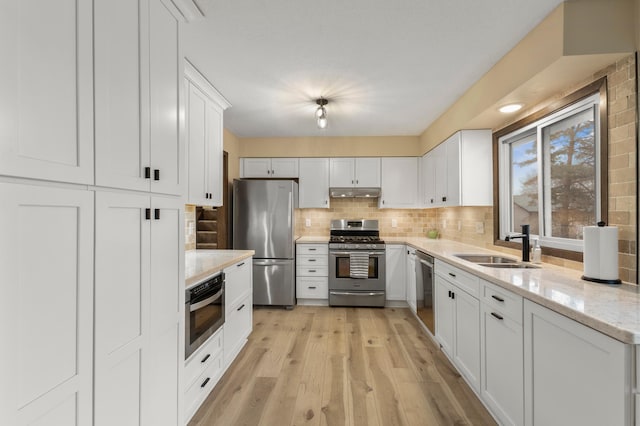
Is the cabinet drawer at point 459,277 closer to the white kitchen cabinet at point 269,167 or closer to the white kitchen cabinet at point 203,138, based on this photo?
the white kitchen cabinet at point 203,138

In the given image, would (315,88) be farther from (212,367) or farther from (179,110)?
(212,367)

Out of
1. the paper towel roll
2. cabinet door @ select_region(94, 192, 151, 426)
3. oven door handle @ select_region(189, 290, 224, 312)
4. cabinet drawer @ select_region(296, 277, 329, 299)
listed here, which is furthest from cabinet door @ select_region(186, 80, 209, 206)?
the paper towel roll

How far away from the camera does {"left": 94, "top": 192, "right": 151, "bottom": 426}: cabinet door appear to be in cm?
103

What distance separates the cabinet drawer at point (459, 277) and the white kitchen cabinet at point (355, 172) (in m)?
1.94

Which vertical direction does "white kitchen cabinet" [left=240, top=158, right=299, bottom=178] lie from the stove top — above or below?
above

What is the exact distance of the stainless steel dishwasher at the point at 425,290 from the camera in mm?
3072

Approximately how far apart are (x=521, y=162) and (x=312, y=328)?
2.70 meters

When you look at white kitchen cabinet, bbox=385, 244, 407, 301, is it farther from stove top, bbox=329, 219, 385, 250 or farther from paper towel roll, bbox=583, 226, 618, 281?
paper towel roll, bbox=583, 226, 618, 281

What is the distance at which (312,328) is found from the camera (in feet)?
11.3

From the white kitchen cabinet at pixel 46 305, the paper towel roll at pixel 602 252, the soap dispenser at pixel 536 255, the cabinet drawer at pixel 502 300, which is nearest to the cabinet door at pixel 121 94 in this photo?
the white kitchen cabinet at pixel 46 305

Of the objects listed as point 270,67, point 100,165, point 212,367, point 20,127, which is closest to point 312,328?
point 212,367

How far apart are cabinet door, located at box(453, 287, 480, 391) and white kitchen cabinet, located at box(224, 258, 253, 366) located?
1841 mm

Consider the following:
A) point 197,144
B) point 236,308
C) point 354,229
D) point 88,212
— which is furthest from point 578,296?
point 354,229

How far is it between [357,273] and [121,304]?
3.34 m
